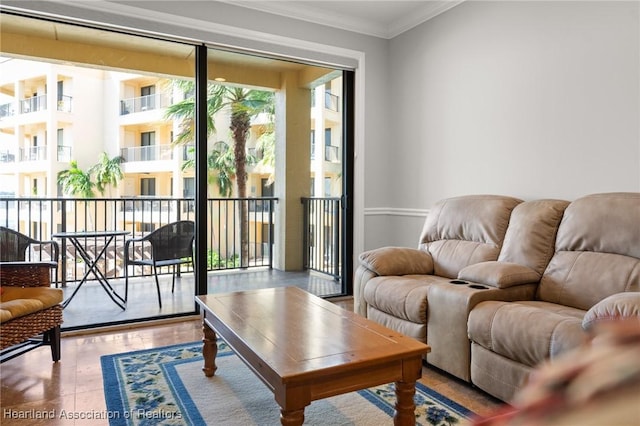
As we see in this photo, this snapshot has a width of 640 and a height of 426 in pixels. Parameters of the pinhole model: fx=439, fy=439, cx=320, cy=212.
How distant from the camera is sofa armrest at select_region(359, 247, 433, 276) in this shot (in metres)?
3.12

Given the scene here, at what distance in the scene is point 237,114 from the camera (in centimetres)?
390

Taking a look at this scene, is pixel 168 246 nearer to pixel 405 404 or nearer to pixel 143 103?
pixel 143 103

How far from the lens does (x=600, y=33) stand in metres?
2.79

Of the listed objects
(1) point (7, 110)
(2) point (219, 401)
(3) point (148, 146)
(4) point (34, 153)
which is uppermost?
(1) point (7, 110)

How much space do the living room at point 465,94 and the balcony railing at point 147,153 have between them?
36.2 inches

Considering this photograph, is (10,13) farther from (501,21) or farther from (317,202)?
(501,21)

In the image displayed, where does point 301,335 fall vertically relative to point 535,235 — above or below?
below

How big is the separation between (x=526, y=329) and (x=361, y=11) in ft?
10.7

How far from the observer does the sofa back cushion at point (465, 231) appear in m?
3.03

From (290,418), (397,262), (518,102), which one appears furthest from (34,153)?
(518,102)

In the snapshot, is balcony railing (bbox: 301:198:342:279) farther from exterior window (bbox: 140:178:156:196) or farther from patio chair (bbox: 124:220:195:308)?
exterior window (bbox: 140:178:156:196)

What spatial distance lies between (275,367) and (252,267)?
263cm

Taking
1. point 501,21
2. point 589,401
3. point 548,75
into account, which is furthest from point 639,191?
point 589,401

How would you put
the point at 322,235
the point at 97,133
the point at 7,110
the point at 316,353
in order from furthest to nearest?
1. the point at 322,235
2. the point at 97,133
3. the point at 7,110
4. the point at 316,353
